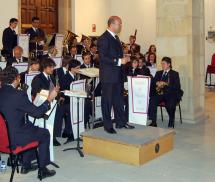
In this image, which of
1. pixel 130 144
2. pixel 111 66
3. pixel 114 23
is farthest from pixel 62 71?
pixel 130 144

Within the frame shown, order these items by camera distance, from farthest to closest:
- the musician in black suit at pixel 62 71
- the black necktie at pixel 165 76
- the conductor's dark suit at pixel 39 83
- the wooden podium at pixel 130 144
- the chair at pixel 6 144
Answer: the black necktie at pixel 165 76 → the musician in black suit at pixel 62 71 → the conductor's dark suit at pixel 39 83 → the wooden podium at pixel 130 144 → the chair at pixel 6 144

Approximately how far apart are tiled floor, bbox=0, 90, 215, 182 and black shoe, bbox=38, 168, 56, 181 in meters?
0.07

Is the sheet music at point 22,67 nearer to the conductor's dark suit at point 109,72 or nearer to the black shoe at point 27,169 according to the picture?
the conductor's dark suit at point 109,72

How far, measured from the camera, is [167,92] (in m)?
7.45

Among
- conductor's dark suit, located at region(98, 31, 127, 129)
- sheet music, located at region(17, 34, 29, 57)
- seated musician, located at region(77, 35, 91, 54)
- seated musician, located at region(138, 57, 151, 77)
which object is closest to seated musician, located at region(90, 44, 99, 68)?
seated musician, located at region(77, 35, 91, 54)

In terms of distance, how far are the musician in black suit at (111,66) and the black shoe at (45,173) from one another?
1.15m

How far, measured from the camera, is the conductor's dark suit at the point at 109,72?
5.63 metres

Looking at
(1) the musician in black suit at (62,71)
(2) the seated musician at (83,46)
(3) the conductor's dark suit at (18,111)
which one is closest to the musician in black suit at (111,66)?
(1) the musician in black suit at (62,71)

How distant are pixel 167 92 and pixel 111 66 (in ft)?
6.72

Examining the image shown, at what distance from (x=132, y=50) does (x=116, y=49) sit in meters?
5.83

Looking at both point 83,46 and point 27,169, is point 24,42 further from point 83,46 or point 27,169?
point 27,169

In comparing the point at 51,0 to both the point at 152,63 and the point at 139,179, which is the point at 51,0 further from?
the point at 139,179

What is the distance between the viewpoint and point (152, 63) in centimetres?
982

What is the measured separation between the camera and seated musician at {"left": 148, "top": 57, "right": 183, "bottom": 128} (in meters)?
7.42
